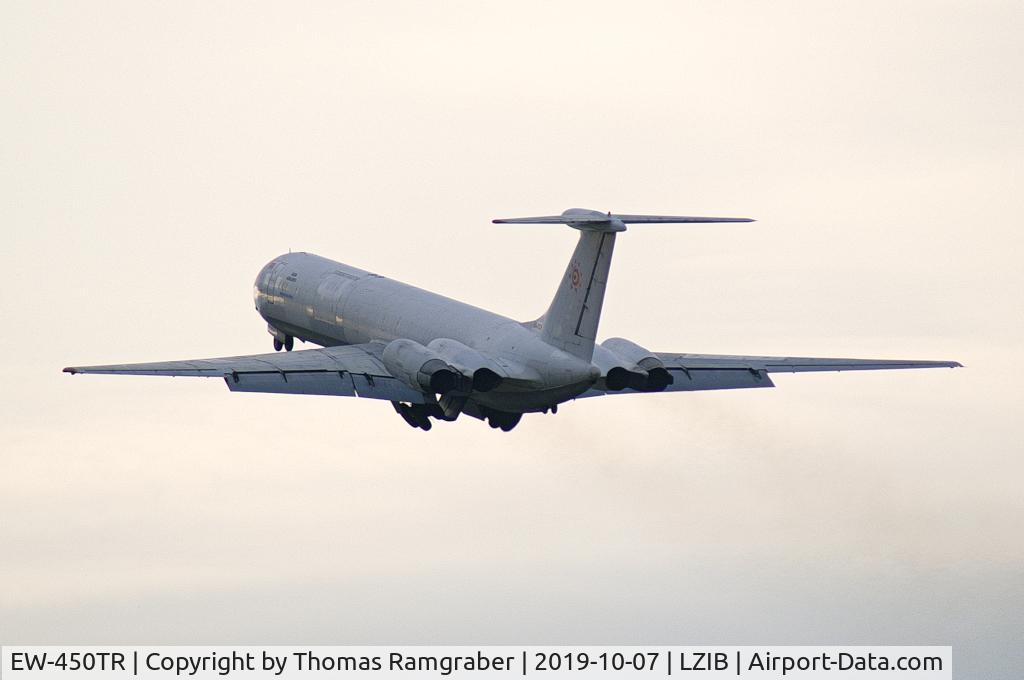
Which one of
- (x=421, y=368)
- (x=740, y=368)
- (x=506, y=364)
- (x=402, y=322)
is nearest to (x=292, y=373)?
(x=421, y=368)

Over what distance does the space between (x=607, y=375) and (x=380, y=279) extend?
14947 mm

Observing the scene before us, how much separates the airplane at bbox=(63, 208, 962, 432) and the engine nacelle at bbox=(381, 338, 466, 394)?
0.03 meters

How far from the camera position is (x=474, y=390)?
7506 cm

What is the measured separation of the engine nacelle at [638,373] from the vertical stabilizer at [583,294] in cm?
117

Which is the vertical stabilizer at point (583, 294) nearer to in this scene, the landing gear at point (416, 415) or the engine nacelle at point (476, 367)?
the engine nacelle at point (476, 367)

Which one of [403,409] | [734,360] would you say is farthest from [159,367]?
[734,360]

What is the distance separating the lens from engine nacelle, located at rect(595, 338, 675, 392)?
74.8 metres

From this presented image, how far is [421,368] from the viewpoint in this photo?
75000 millimetres

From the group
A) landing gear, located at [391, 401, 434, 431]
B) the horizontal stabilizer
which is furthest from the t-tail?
landing gear, located at [391, 401, 434, 431]

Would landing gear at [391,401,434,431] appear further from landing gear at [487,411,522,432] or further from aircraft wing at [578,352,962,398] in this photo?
aircraft wing at [578,352,962,398]

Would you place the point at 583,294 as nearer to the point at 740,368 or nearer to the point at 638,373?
the point at 638,373

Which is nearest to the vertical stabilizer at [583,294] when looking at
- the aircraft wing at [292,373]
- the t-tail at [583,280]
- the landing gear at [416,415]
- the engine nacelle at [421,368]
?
the t-tail at [583,280]

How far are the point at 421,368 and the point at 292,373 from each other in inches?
167
